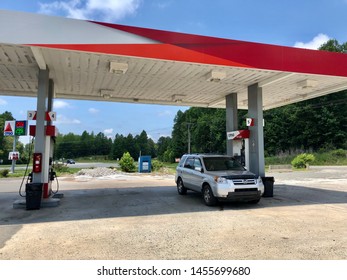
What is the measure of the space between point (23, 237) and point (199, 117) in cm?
9345

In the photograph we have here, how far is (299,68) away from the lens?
9789mm

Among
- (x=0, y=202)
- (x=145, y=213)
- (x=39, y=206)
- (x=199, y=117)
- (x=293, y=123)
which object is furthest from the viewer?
(x=199, y=117)

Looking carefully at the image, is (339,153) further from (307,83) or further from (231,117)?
(307,83)

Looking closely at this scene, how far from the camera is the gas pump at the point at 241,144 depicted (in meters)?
12.4

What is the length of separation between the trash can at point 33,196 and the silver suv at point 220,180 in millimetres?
5240

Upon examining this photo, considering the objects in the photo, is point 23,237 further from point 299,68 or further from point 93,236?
point 299,68

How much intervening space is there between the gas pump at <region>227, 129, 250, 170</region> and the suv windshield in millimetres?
1595

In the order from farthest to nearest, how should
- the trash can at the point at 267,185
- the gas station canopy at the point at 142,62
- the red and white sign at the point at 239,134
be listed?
the red and white sign at the point at 239,134 < the trash can at the point at 267,185 < the gas station canopy at the point at 142,62

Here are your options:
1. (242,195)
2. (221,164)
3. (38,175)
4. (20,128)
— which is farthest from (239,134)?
(20,128)

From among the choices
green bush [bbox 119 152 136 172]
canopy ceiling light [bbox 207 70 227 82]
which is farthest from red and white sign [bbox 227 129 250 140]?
green bush [bbox 119 152 136 172]

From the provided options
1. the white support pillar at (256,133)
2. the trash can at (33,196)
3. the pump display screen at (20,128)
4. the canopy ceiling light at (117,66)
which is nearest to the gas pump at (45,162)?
the trash can at (33,196)

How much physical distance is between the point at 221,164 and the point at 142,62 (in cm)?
452

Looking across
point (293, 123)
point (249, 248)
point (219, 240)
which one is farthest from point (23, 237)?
point (293, 123)

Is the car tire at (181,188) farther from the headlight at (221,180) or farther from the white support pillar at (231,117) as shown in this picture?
the headlight at (221,180)
